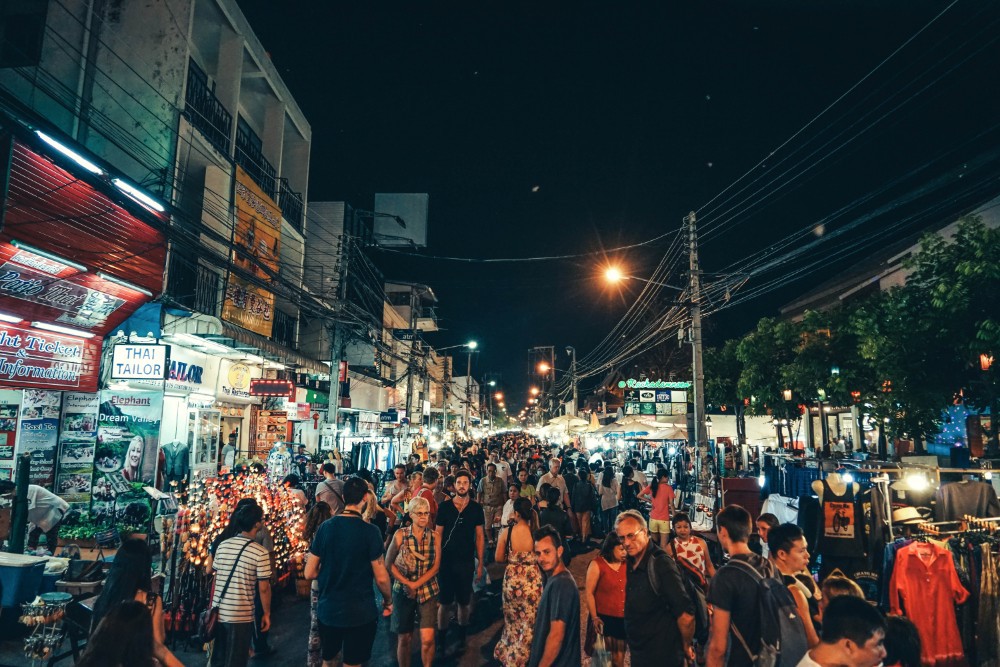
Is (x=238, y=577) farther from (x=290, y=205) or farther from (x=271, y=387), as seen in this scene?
(x=290, y=205)

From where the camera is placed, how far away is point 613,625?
17.1ft

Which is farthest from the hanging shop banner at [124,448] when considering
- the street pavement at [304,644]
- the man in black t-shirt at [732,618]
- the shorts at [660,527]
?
the man in black t-shirt at [732,618]

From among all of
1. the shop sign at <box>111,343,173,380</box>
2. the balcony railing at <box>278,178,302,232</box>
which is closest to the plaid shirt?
the shop sign at <box>111,343,173,380</box>

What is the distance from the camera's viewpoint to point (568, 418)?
2962 cm

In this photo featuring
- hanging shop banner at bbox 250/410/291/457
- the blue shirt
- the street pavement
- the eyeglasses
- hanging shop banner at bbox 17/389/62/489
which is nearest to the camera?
the eyeglasses

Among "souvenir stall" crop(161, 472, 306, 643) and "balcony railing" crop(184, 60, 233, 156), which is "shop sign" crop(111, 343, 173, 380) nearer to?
"souvenir stall" crop(161, 472, 306, 643)

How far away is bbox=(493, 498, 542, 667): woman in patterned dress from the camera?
4961mm

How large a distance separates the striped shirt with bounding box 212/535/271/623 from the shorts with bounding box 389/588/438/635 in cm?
137

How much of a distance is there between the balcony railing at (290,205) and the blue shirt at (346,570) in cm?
2018

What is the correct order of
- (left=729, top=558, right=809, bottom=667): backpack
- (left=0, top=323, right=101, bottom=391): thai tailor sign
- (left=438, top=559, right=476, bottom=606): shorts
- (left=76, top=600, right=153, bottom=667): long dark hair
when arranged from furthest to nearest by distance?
(left=0, top=323, right=101, bottom=391): thai tailor sign
(left=438, top=559, right=476, bottom=606): shorts
(left=729, top=558, right=809, bottom=667): backpack
(left=76, top=600, right=153, bottom=667): long dark hair

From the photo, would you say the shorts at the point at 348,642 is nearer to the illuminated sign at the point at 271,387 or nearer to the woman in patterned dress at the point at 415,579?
the woman in patterned dress at the point at 415,579

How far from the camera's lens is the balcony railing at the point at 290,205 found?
23.2 metres

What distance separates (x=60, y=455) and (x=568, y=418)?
21.9 metres

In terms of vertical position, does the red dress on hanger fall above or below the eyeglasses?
below
